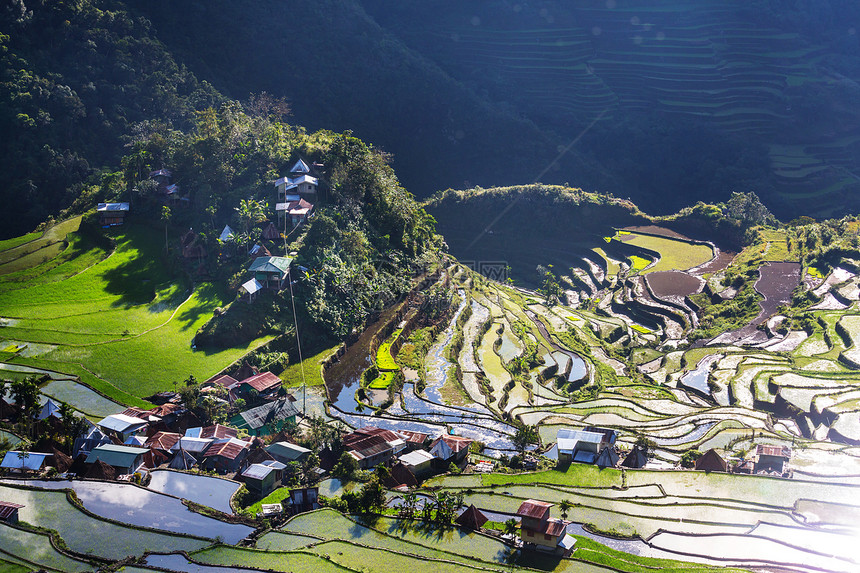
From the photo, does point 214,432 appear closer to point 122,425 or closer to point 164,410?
point 164,410

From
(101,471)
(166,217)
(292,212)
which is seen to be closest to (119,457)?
(101,471)

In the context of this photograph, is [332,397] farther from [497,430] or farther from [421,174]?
[421,174]

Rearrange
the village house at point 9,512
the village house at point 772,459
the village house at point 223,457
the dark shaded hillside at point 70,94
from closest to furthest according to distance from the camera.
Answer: the village house at point 9,512
the village house at point 223,457
the village house at point 772,459
the dark shaded hillside at point 70,94

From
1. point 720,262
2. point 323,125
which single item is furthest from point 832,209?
point 323,125

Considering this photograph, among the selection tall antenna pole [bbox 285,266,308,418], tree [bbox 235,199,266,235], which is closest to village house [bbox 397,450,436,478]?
tall antenna pole [bbox 285,266,308,418]

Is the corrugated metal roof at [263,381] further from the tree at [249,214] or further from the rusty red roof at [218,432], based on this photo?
the tree at [249,214]

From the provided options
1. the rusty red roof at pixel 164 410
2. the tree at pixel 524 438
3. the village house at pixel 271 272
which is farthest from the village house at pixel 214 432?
the village house at pixel 271 272

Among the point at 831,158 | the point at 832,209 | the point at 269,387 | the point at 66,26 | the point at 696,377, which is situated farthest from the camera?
the point at 831,158
